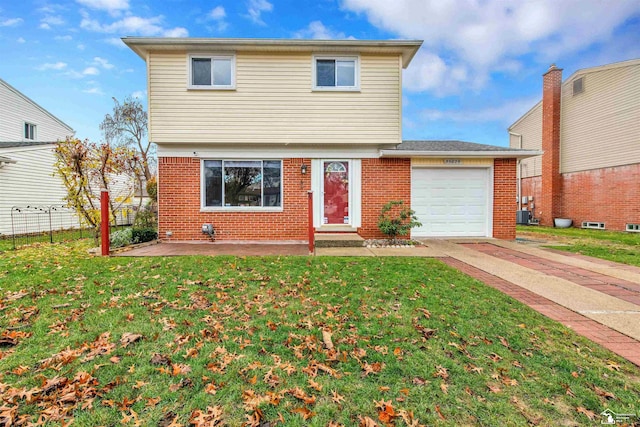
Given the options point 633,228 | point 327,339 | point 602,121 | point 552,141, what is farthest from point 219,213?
point 602,121

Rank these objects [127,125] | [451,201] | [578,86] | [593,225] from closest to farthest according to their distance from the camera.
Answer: [451,201] < [593,225] < [578,86] < [127,125]

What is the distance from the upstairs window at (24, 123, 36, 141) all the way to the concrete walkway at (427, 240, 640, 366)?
2384cm

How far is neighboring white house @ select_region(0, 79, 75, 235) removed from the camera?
12.7 meters

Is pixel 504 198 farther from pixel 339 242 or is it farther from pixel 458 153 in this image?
pixel 339 242

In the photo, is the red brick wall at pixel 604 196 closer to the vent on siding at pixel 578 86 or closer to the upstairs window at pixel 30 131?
the vent on siding at pixel 578 86

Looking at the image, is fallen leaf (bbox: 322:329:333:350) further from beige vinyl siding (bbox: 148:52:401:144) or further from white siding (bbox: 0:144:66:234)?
white siding (bbox: 0:144:66:234)

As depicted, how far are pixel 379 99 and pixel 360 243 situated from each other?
15.0 feet

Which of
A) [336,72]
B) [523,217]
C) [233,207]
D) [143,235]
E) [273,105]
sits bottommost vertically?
[143,235]

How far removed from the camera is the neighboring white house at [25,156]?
12.7 meters

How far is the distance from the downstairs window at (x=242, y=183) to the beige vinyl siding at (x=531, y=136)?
1610 centimetres

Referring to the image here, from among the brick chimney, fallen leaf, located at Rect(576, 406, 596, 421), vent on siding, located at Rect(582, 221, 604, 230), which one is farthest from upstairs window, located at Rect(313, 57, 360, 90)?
vent on siding, located at Rect(582, 221, 604, 230)

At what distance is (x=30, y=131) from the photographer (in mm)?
18625

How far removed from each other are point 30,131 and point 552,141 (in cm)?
3044

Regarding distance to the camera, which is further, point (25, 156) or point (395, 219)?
point (25, 156)
